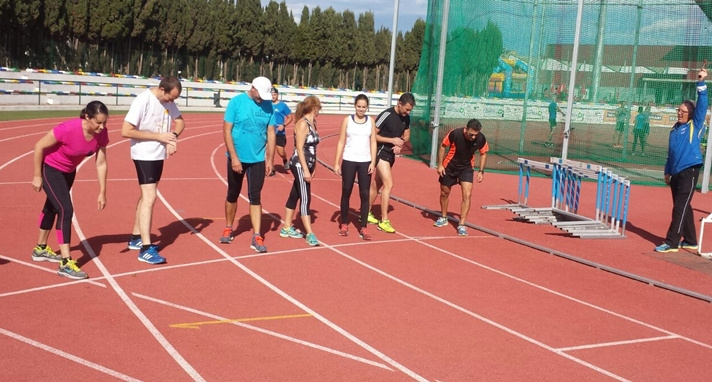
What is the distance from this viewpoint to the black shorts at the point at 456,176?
10859 millimetres

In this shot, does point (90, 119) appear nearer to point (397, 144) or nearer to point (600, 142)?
point (397, 144)

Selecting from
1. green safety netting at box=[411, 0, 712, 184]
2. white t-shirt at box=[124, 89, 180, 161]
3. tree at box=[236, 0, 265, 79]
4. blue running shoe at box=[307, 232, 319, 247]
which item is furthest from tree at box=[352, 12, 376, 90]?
white t-shirt at box=[124, 89, 180, 161]

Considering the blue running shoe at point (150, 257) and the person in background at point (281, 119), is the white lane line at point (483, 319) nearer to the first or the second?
the blue running shoe at point (150, 257)

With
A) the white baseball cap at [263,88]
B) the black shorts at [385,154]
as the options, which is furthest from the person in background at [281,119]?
the white baseball cap at [263,88]

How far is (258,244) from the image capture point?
28.7 ft

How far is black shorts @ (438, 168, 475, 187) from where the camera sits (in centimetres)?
1086

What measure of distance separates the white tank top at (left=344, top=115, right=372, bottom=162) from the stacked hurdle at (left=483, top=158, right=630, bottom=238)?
3.49 m

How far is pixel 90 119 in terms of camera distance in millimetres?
7148

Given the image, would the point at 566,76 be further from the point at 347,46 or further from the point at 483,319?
the point at 347,46

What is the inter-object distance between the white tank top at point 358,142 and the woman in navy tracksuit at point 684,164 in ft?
13.6

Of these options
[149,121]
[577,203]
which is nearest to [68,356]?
[149,121]

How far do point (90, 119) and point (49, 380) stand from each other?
9.64ft

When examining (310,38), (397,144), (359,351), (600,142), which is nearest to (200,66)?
(310,38)

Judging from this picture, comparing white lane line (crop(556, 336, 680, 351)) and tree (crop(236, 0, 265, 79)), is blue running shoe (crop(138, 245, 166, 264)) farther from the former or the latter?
tree (crop(236, 0, 265, 79))
